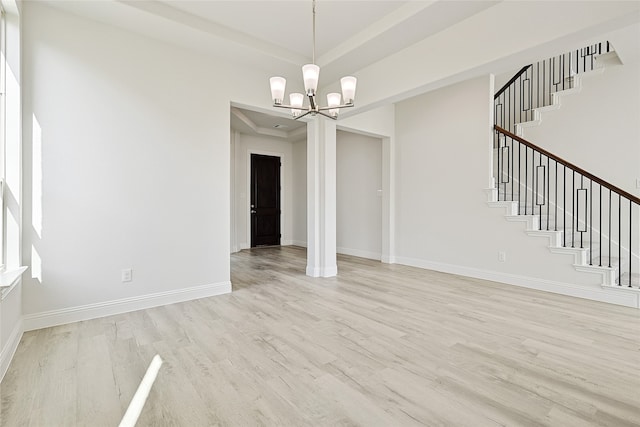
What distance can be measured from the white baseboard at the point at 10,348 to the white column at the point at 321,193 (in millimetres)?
3283

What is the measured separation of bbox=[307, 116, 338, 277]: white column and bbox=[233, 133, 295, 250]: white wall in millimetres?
3134

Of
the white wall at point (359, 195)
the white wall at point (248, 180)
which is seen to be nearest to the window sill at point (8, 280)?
the white wall at point (248, 180)

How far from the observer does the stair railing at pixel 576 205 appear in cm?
402

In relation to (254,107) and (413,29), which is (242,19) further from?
(413,29)

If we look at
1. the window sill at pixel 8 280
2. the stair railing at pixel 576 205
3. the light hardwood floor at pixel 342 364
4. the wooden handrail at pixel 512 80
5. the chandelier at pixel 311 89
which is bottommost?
the light hardwood floor at pixel 342 364

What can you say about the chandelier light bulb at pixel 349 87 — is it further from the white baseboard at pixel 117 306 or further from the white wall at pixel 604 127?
the white wall at pixel 604 127

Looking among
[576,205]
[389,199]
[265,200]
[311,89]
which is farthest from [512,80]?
[265,200]

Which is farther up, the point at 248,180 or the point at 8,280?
the point at 248,180

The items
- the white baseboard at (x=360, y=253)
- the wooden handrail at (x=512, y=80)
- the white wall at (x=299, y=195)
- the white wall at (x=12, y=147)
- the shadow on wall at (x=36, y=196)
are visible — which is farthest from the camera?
the white wall at (x=299, y=195)

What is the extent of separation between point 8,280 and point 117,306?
1.14 m

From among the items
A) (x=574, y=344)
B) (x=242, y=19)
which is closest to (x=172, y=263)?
(x=242, y=19)

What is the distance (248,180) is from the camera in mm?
7734

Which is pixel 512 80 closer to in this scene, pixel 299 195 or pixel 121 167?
pixel 299 195

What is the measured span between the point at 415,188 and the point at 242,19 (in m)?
3.92
